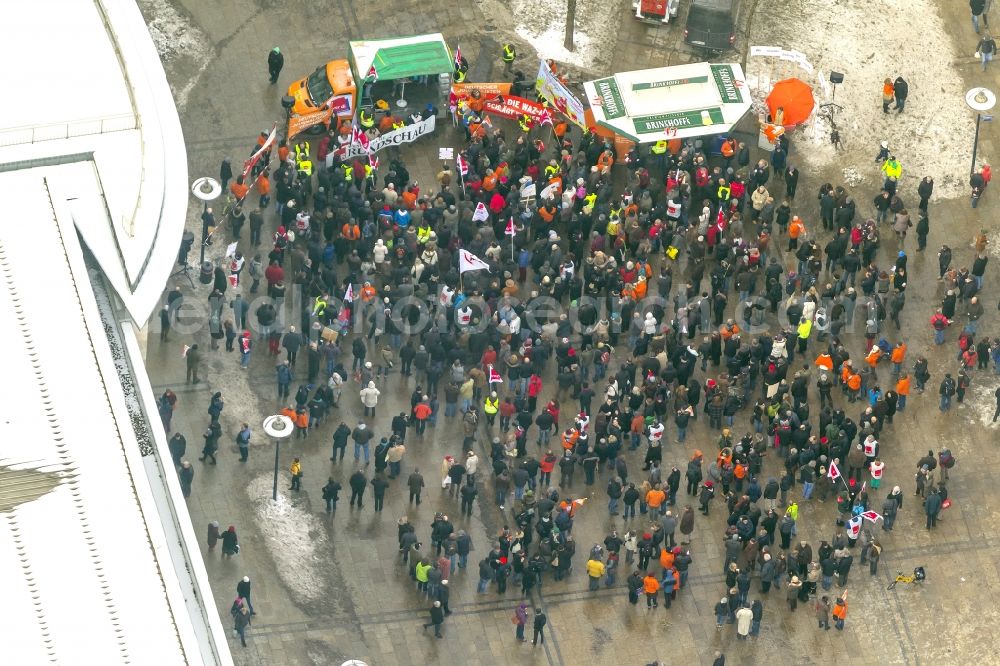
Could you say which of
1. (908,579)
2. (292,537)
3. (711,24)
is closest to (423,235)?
(292,537)

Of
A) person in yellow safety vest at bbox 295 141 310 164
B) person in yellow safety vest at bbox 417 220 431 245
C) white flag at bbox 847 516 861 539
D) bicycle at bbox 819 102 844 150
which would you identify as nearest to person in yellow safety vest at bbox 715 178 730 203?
bicycle at bbox 819 102 844 150

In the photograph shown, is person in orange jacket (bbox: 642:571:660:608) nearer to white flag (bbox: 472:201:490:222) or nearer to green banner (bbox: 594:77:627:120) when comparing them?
white flag (bbox: 472:201:490:222)

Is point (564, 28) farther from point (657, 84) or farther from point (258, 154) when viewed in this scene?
point (258, 154)

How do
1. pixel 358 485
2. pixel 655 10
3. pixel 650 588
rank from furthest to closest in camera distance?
pixel 655 10 → pixel 358 485 → pixel 650 588

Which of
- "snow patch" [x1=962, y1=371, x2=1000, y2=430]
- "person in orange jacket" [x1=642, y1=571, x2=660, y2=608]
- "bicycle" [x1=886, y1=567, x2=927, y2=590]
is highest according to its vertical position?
"snow patch" [x1=962, y1=371, x2=1000, y2=430]

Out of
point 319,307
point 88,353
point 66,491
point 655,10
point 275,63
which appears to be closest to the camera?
point 66,491

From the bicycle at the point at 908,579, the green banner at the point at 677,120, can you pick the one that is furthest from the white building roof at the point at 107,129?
the bicycle at the point at 908,579

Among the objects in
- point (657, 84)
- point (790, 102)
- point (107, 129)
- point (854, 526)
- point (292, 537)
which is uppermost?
point (107, 129)
